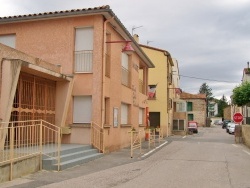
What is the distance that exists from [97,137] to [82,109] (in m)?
1.51

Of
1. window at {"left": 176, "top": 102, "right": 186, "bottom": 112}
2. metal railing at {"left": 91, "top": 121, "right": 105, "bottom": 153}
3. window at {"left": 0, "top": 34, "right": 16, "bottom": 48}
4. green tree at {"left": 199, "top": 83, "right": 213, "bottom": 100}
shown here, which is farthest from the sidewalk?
green tree at {"left": 199, "top": 83, "right": 213, "bottom": 100}

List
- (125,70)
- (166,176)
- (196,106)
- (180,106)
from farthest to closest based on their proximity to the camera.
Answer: (196,106), (180,106), (125,70), (166,176)

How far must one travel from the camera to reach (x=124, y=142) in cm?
1956

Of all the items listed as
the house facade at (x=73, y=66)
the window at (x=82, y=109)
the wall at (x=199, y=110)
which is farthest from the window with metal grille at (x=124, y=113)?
the wall at (x=199, y=110)

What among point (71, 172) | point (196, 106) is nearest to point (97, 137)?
point (71, 172)

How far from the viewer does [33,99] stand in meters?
13.8

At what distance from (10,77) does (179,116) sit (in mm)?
33328

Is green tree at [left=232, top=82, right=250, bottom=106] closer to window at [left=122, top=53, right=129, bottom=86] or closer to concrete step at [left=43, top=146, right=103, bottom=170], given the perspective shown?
window at [left=122, top=53, right=129, bottom=86]

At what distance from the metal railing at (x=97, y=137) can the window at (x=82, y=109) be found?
646 millimetres

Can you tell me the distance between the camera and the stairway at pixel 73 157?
11.0m

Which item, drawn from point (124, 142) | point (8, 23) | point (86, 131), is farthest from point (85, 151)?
point (8, 23)

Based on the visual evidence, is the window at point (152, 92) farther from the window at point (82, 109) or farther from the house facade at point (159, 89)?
the window at point (82, 109)

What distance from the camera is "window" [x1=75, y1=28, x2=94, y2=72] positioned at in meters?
16.0

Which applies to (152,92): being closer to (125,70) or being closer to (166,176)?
(125,70)
